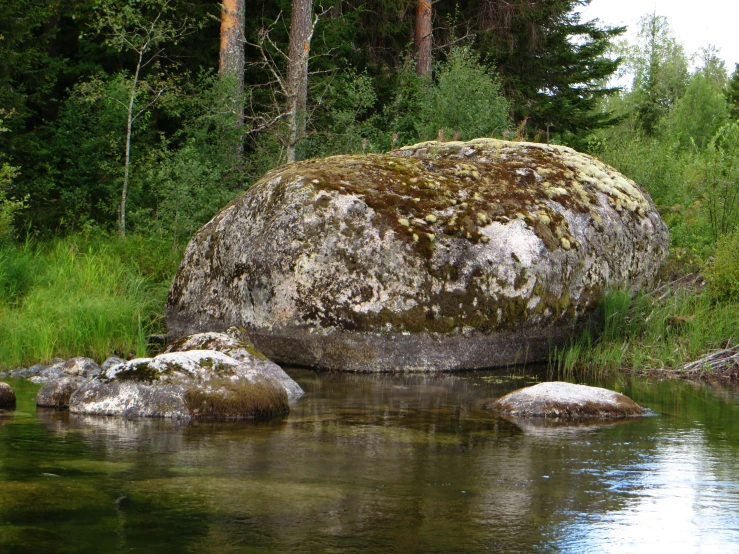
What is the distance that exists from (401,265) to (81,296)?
3.64m

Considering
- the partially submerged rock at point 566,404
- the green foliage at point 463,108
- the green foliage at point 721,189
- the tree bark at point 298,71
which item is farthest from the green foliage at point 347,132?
the partially submerged rock at point 566,404

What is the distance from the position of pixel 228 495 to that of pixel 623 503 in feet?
6.17

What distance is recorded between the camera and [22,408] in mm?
6719

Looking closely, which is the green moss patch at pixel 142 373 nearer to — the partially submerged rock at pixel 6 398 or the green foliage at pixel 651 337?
the partially submerged rock at pixel 6 398

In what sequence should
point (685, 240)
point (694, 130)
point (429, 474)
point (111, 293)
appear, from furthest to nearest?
point (694, 130) → point (685, 240) → point (111, 293) → point (429, 474)

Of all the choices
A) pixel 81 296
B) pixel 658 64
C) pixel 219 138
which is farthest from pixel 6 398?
pixel 658 64

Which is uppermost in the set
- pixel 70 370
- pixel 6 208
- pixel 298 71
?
pixel 298 71

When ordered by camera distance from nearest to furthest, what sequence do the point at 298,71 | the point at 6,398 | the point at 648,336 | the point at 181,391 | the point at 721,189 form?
the point at 181,391 → the point at 6,398 → the point at 648,336 → the point at 721,189 → the point at 298,71

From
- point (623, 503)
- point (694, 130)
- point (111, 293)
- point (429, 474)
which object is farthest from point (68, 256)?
point (694, 130)

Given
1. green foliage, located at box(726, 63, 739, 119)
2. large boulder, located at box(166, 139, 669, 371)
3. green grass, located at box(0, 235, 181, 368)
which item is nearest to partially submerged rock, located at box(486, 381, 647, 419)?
large boulder, located at box(166, 139, 669, 371)

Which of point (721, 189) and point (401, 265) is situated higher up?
point (721, 189)

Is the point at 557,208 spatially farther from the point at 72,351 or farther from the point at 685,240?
the point at 72,351

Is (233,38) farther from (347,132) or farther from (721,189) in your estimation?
(721,189)

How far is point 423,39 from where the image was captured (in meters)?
21.0
